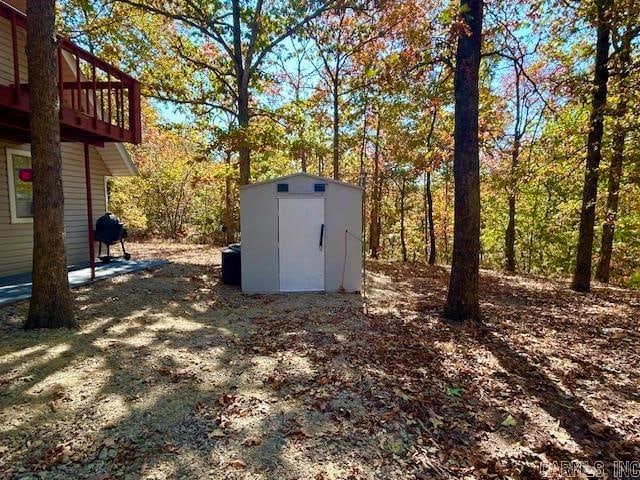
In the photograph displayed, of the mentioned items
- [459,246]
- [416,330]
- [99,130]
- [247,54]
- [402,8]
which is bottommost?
[416,330]

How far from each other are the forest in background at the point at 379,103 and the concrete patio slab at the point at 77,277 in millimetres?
3838

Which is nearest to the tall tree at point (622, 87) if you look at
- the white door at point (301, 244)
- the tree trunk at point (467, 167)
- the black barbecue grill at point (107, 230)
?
the tree trunk at point (467, 167)

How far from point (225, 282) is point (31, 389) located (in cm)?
502

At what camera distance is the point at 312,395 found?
10.9 ft

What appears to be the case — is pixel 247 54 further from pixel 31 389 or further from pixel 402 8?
pixel 31 389

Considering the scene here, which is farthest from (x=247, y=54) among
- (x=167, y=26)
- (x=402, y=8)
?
(x=402, y=8)

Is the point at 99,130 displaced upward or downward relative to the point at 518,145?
downward

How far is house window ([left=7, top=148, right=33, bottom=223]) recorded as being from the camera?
7352 millimetres

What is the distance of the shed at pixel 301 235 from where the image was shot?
7.41 m

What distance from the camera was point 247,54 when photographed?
35.1ft

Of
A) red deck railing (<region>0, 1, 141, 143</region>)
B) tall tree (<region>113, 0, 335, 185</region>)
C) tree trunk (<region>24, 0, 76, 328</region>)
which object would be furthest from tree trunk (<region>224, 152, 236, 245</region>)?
tree trunk (<region>24, 0, 76, 328</region>)

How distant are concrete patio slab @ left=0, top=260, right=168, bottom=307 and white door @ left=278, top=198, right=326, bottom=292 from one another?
3.71 metres

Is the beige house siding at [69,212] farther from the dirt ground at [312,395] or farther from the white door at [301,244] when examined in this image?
the white door at [301,244]

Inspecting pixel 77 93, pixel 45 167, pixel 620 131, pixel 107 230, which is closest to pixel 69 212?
pixel 107 230
